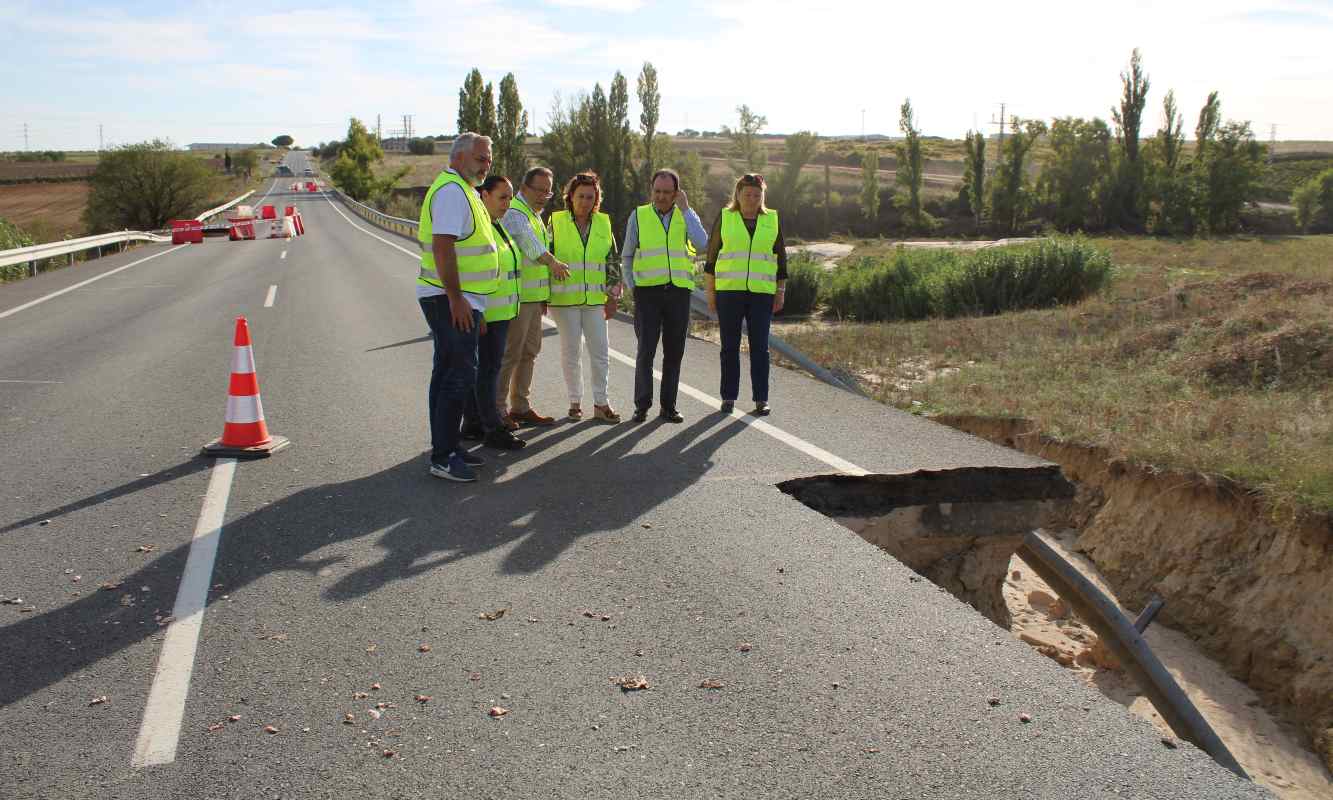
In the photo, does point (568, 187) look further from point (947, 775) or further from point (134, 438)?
point (947, 775)

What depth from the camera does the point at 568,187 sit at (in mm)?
7582

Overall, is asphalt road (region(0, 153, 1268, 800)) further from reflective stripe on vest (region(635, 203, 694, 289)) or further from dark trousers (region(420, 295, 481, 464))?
reflective stripe on vest (region(635, 203, 694, 289))

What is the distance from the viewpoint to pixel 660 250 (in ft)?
24.9

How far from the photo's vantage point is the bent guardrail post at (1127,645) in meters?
4.86

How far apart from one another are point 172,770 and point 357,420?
5086 millimetres

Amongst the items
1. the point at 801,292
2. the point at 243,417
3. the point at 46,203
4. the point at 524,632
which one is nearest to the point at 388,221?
the point at 801,292

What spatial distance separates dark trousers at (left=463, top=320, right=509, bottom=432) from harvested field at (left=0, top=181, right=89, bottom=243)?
4914 cm

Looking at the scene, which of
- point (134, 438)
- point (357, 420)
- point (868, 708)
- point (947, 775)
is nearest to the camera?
point (947, 775)

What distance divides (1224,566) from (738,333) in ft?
12.2

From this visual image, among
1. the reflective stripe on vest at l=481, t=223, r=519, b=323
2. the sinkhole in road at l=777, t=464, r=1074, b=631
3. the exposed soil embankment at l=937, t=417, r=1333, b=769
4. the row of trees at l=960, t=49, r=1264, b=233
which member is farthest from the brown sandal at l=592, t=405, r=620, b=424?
the row of trees at l=960, t=49, r=1264, b=233

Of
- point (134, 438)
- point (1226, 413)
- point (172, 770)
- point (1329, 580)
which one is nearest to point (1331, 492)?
point (1329, 580)

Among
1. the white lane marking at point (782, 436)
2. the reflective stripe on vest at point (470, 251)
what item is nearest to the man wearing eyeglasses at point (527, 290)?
the reflective stripe on vest at point (470, 251)

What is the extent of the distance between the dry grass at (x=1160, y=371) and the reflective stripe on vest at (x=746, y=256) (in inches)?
77.6

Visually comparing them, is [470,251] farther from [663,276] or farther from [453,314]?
[663,276]
